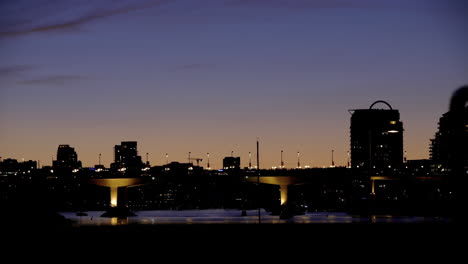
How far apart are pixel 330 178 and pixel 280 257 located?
155 m

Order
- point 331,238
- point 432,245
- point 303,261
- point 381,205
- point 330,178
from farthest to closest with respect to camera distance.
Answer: point 330,178 < point 381,205 < point 331,238 < point 432,245 < point 303,261

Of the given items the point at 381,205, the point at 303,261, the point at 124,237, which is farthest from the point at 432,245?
the point at 381,205

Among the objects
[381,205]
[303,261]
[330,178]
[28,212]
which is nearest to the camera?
[303,261]

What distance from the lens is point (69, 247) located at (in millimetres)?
42969

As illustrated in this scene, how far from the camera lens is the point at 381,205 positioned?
16488 centimetres

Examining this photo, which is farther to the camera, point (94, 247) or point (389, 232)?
point (389, 232)

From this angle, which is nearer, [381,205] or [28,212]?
[28,212]

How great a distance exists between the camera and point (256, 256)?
39531 millimetres

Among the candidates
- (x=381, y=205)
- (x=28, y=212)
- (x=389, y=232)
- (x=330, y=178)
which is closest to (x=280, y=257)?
(x=389, y=232)

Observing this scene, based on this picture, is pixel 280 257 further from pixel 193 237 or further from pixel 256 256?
pixel 193 237

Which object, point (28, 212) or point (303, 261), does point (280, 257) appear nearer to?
point (303, 261)

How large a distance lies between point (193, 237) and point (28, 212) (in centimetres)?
2361

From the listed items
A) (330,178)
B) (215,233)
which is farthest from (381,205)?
(215,233)

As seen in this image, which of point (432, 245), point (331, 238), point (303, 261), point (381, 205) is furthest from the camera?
point (381, 205)
